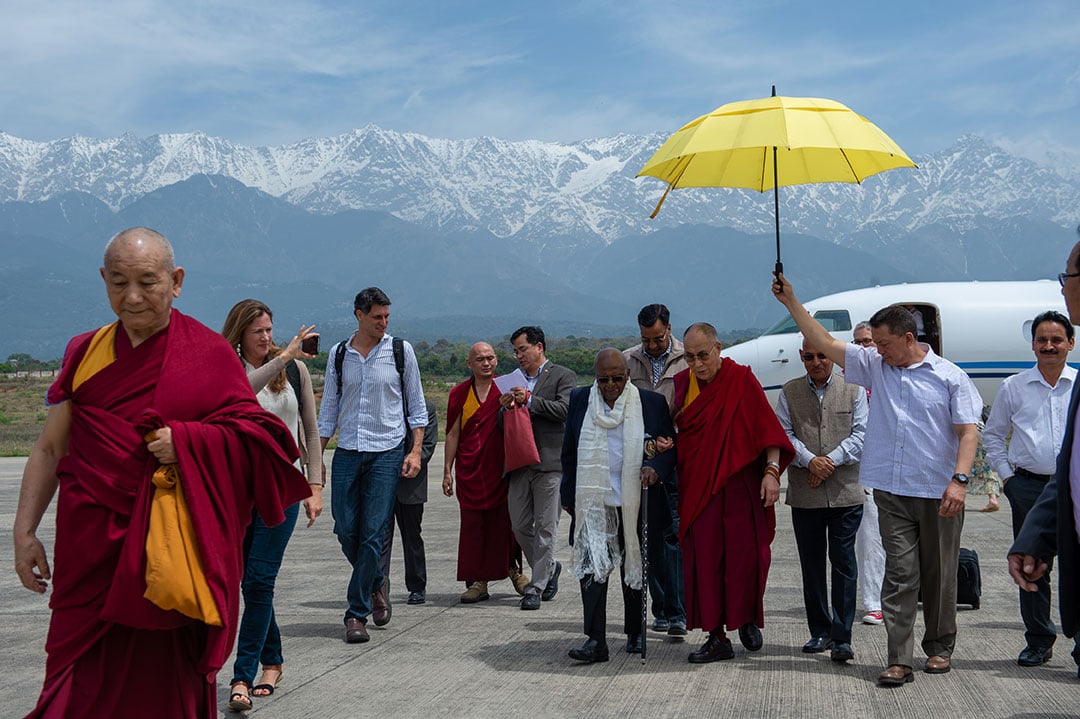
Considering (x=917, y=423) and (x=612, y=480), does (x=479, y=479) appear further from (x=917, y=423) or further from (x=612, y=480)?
(x=917, y=423)

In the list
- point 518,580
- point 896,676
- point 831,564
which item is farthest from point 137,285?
point 518,580

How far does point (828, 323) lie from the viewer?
2030 cm

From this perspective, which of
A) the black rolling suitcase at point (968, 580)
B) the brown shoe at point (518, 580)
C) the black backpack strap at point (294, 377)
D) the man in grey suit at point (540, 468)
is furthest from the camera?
the brown shoe at point (518, 580)

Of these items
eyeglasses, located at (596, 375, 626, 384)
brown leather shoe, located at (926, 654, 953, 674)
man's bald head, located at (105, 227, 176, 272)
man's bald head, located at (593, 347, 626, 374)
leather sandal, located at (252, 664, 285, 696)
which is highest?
man's bald head, located at (105, 227, 176, 272)

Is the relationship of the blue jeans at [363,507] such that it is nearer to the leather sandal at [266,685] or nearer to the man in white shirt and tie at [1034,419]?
the leather sandal at [266,685]

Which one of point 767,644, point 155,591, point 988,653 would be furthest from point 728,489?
point 155,591

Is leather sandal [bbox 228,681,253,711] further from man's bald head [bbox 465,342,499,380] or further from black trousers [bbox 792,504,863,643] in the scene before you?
man's bald head [bbox 465,342,499,380]

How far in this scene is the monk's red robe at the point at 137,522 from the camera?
3.84 m

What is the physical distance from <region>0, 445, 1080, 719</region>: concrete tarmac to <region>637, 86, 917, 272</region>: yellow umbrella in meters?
2.28

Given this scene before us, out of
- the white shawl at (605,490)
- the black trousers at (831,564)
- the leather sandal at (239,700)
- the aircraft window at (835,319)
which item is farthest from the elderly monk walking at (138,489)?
the aircraft window at (835,319)

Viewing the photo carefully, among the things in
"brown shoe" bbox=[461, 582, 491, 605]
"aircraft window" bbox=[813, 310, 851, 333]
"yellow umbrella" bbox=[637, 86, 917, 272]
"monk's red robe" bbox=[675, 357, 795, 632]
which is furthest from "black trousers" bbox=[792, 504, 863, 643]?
"aircraft window" bbox=[813, 310, 851, 333]

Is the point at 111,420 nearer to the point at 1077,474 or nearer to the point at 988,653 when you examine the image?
the point at 1077,474

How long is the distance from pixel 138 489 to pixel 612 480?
3640 mm

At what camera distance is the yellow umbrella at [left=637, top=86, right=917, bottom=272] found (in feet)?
23.2
